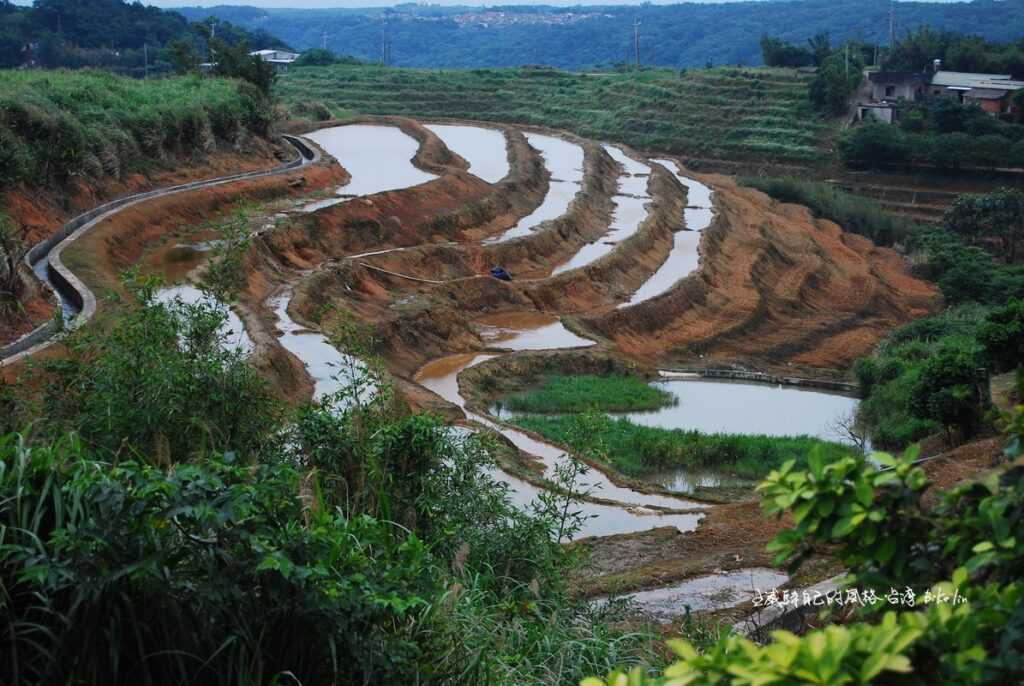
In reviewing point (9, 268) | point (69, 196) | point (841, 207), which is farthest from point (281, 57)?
point (9, 268)

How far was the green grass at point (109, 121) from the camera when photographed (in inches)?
1005

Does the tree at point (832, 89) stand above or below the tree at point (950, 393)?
above

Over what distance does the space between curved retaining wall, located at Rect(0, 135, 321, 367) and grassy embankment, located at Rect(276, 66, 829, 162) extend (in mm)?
29485

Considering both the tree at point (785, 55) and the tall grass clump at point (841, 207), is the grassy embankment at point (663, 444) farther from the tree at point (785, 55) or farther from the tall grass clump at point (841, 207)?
the tree at point (785, 55)

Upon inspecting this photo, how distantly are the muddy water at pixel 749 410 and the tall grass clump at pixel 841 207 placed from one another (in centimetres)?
2505

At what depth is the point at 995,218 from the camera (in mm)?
46250

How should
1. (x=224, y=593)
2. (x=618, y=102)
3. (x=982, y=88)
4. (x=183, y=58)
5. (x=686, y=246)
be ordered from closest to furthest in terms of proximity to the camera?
(x=224, y=593) < (x=686, y=246) < (x=183, y=58) < (x=982, y=88) < (x=618, y=102)

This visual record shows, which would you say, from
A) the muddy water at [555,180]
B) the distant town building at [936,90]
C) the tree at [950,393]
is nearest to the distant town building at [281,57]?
the muddy water at [555,180]

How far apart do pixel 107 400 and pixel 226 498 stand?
10.9 ft

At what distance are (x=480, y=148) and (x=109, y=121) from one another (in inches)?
971

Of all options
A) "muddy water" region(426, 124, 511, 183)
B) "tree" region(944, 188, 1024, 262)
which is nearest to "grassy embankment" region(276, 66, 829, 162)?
"muddy water" region(426, 124, 511, 183)

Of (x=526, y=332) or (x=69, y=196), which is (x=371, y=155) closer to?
(x=526, y=332)

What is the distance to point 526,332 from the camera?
95.0 ft

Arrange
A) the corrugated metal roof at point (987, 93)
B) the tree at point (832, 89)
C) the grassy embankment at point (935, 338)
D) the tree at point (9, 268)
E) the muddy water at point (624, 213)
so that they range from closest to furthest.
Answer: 1. the tree at point (9, 268)
2. the grassy embankment at point (935, 338)
3. the muddy water at point (624, 213)
4. the corrugated metal roof at point (987, 93)
5. the tree at point (832, 89)
